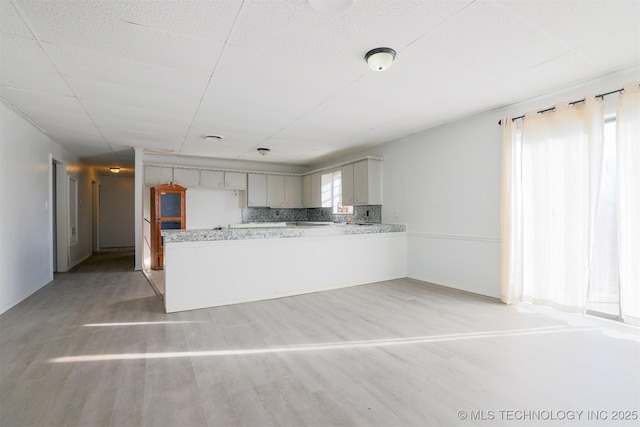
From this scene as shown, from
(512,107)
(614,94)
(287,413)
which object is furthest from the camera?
(512,107)

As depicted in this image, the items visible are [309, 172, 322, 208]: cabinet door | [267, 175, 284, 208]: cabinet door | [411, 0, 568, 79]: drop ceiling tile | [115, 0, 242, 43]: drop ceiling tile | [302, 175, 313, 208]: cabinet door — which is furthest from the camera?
[302, 175, 313, 208]: cabinet door

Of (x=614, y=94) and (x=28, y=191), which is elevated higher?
(x=614, y=94)

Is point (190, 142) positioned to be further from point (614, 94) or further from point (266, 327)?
point (614, 94)

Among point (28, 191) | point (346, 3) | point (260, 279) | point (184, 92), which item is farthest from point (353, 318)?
point (28, 191)

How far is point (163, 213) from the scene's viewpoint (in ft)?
20.2

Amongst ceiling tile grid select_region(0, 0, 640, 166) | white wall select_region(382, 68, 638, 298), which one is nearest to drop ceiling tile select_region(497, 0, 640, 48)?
ceiling tile grid select_region(0, 0, 640, 166)

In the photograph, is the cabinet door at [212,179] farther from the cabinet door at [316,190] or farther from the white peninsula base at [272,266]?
the white peninsula base at [272,266]

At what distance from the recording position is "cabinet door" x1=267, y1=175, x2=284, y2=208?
733 centimetres

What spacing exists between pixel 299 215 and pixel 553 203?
19.0 ft

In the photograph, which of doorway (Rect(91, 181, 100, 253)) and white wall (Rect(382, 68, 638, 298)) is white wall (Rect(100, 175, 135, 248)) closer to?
doorway (Rect(91, 181, 100, 253))

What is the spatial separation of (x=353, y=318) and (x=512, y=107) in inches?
125

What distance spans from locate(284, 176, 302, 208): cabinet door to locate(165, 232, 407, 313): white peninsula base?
3276 millimetres

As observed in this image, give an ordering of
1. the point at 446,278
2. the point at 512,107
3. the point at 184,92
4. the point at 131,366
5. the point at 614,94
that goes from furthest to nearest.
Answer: the point at 446,278
the point at 512,107
the point at 184,92
the point at 614,94
the point at 131,366

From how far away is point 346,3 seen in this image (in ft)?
5.82
